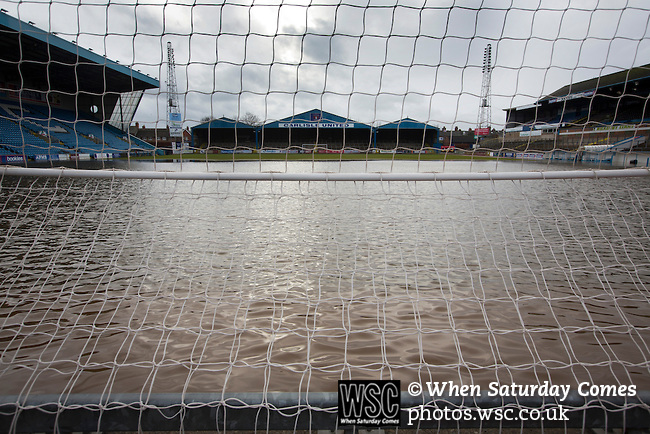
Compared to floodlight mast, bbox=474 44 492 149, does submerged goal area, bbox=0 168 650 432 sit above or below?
below

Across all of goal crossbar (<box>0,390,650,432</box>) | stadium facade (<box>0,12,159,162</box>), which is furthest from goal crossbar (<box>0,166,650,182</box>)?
stadium facade (<box>0,12,159,162</box>)

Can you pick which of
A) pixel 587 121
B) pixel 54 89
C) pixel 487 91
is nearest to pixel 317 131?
pixel 587 121

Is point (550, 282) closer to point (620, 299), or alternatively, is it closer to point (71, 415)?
point (620, 299)

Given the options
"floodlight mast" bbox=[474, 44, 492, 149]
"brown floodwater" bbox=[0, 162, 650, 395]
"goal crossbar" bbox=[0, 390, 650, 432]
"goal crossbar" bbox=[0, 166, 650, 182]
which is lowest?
"brown floodwater" bbox=[0, 162, 650, 395]

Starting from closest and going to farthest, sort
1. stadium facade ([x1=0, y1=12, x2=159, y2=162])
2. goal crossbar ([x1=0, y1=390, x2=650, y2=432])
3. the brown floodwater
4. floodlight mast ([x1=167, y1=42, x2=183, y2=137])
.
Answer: goal crossbar ([x1=0, y1=390, x2=650, y2=432])
the brown floodwater
floodlight mast ([x1=167, y1=42, x2=183, y2=137])
stadium facade ([x1=0, y1=12, x2=159, y2=162])

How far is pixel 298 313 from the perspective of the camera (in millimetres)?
2480

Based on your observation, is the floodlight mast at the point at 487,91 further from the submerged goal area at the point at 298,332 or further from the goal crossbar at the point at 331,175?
the goal crossbar at the point at 331,175

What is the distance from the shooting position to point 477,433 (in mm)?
1343

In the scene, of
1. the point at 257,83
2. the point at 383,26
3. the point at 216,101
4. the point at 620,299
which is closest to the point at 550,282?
the point at 620,299

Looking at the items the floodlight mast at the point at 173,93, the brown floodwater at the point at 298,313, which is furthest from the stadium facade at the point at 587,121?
the floodlight mast at the point at 173,93

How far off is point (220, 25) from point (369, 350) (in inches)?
94.3

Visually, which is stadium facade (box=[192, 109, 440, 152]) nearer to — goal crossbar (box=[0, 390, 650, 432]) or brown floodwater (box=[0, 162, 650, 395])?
brown floodwater (box=[0, 162, 650, 395])

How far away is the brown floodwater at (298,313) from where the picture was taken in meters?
1.87

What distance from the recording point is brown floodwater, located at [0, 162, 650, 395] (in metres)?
1.87
